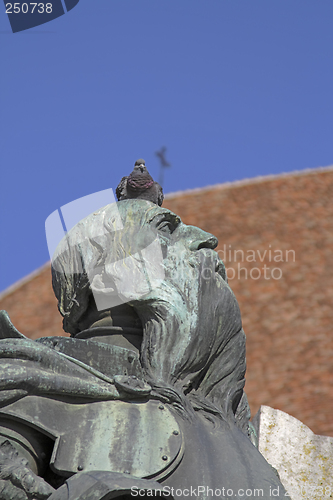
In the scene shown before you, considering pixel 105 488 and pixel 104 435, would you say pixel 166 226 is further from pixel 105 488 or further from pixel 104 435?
pixel 105 488

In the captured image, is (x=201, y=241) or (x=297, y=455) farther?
(x=297, y=455)

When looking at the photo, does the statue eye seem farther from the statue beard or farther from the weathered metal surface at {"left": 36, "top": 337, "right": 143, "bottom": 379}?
the weathered metal surface at {"left": 36, "top": 337, "right": 143, "bottom": 379}

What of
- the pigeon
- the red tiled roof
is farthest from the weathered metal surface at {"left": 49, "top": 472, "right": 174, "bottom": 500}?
the red tiled roof

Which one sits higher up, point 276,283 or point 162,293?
point 276,283

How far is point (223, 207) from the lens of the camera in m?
17.3

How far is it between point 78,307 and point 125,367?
40 cm

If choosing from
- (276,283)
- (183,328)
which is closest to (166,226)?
(183,328)

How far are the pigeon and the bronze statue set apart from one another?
15cm

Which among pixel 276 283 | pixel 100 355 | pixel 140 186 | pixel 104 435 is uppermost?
pixel 276 283

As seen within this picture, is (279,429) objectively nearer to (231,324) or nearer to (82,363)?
(231,324)

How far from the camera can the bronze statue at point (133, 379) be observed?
257cm

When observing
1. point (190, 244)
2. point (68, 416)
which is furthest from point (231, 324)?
point (68, 416)

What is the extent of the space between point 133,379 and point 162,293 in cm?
37

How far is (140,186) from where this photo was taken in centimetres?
342
